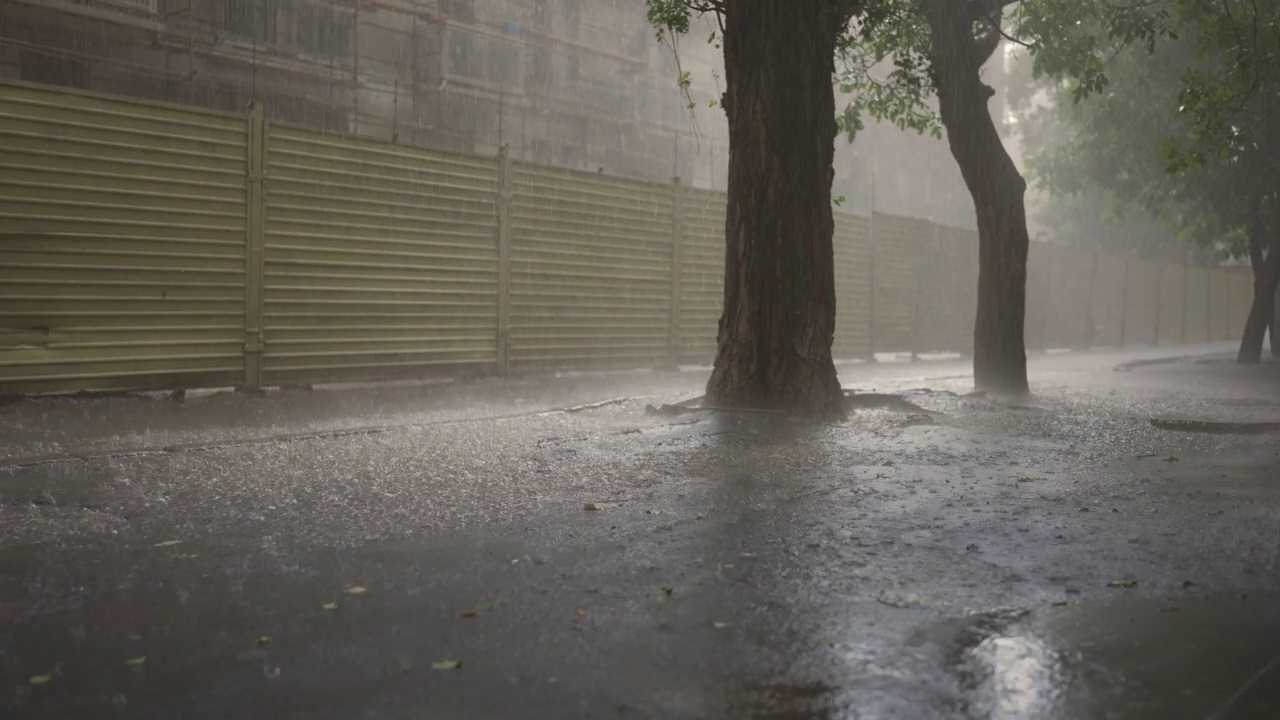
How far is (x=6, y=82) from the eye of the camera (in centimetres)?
845

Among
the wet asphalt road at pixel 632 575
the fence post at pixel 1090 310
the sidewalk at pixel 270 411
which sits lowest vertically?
the sidewalk at pixel 270 411

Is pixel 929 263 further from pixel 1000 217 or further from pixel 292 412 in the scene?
pixel 292 412

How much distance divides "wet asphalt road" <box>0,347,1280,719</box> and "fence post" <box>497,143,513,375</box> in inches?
212

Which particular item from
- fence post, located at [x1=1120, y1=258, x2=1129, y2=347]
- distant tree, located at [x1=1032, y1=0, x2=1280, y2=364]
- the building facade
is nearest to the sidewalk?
the building facade

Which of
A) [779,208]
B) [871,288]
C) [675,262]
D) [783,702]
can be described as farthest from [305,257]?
[871,288]

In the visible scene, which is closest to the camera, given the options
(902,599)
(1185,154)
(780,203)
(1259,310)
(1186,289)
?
(902,599)

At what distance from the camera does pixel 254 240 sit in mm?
10203

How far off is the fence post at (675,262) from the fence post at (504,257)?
3124 millimetres

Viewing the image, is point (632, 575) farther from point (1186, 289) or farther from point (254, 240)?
point (1186, 289)

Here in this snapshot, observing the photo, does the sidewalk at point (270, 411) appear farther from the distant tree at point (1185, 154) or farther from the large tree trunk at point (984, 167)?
the distant tree at point (1185, 154)

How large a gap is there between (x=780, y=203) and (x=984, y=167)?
4.28 metres

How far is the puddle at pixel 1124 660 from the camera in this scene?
258 cm

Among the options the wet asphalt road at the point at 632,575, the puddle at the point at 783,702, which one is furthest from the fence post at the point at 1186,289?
the puddle at the point at 783,702

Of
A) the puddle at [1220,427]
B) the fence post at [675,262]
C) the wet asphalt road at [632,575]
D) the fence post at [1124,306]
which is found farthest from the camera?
the fence post at [1124,306]
